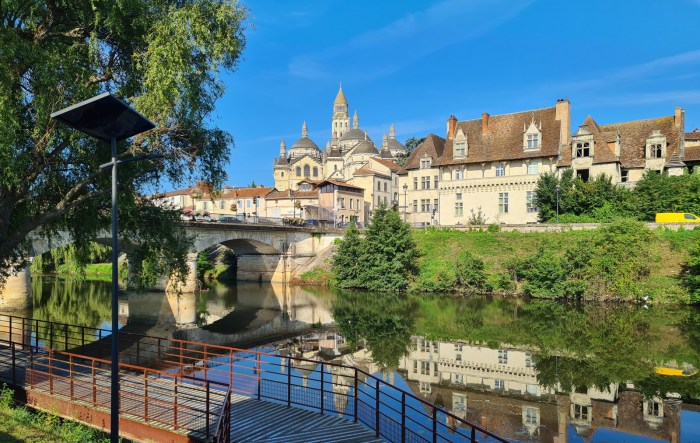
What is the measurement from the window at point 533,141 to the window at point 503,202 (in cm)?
501

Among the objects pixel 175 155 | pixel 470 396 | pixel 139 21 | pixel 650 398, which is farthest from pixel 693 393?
pixel 139 21

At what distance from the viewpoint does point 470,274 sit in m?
41.0

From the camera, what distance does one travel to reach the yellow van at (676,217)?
1497 inches

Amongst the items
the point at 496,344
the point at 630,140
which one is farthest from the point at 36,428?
the point at 630,140

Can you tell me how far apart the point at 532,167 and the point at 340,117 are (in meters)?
104

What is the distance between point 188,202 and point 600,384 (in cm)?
8899

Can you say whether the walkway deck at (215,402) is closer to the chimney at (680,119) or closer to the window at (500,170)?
the window at (500,170)

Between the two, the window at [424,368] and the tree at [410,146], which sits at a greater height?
the tree at [410,146]

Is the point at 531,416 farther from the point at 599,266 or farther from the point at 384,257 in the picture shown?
the point at 384,257

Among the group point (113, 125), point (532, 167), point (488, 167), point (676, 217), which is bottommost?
point (676, 217)

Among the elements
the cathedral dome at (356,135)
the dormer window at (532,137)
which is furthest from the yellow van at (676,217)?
the cathedral dome at (356,135)

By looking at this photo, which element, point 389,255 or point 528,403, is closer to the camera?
point 528,403

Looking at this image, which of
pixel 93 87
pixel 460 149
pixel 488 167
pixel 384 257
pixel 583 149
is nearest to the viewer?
pixel 93 87

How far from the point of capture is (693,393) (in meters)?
16.1
